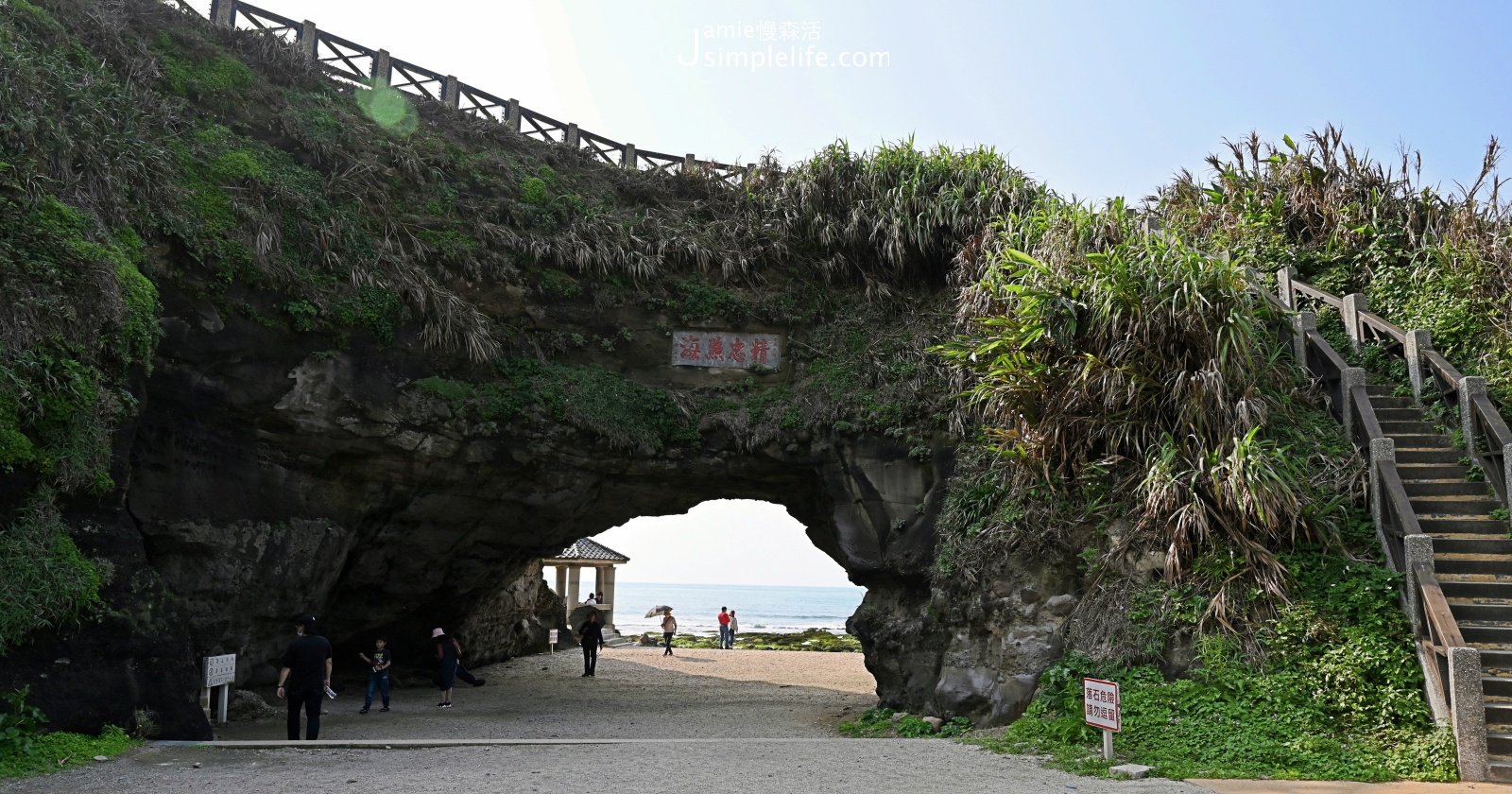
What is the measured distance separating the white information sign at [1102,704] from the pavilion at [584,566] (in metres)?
19.8

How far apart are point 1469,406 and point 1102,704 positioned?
534cm

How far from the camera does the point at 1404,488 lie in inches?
370

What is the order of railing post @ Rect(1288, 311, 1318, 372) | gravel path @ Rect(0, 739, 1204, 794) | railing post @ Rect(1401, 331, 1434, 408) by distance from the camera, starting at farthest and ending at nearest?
railing post @ Rect(1288, 311, 1318, 372) → railing post @ Rect(1401, 331, 1434, 408) → gravel path @ Rect(0, 739, 1204, 794)

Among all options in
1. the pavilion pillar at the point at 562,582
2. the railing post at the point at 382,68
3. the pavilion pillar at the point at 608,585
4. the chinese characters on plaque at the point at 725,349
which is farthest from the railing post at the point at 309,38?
the pavilion pillar at the point at 608,585

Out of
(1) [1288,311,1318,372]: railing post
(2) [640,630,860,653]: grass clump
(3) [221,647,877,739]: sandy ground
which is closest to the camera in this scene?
(3) [221,647,877,739]: sandy ground

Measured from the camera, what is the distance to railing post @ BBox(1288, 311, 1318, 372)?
37.7 ft

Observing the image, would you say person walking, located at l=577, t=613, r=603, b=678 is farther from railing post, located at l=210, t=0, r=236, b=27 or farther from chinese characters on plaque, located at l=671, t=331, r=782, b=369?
railing post, located at l=210, t=0, r=236, b=27

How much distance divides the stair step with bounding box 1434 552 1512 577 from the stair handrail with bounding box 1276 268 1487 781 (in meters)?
0.34

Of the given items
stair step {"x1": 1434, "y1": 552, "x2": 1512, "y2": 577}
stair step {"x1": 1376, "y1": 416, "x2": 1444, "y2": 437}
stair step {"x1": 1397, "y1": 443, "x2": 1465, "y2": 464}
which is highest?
stair step {"x1": 1376, "y1": 416, "x2": 1444, "y2": 437}

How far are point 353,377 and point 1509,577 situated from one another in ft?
40.3

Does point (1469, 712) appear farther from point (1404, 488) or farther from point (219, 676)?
point (219, 676)

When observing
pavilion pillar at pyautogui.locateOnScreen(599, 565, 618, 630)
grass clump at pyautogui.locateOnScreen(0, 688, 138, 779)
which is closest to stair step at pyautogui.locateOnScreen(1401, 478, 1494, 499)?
grass clump at pyautogui.locateOnScreen(0, 688, 138, 779)

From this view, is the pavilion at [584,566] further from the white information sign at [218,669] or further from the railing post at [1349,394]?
the railing post at [1349,394]

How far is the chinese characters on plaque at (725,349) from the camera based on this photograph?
574 inches
